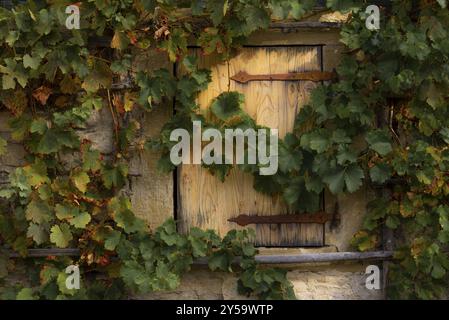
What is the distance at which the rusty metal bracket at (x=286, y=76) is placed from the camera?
12.2ft

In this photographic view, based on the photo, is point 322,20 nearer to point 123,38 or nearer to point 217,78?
point 217,78

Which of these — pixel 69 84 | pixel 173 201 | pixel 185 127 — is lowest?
pixel 173 201

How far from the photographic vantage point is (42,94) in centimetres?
363

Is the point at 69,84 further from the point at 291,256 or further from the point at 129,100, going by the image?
the point at 291,256

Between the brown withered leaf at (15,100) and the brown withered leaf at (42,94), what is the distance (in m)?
0.07

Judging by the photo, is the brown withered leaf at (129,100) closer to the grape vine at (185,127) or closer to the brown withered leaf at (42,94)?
the grape vine at (185,127)

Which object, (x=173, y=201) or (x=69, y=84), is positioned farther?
(x=173, y=201)

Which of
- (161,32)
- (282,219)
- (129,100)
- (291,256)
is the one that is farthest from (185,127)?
(291,256)

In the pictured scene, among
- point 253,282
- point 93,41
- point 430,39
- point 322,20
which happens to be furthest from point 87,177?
point 430,39

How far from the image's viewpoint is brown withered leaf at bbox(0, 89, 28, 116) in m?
3.61

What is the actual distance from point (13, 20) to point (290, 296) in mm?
2152

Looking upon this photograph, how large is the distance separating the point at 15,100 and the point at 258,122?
1365mm

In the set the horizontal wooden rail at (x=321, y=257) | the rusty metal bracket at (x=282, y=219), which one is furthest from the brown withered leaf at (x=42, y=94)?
the horizontal wooden rail at (x=321, y=257)

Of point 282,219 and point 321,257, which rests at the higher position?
point 282,219
